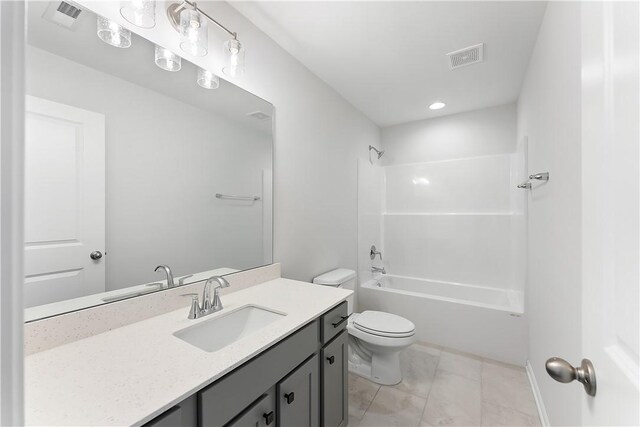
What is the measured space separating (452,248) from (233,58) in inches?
117

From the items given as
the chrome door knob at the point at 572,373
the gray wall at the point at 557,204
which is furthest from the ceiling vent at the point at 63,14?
the gray wall at the point at 557,204

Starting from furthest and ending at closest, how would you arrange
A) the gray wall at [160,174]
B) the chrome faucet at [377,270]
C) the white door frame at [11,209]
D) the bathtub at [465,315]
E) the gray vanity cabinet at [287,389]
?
1. the chrome faucet at [377,270]
2. the bathtub at [465,315]
3. the gray wall at [160,174]
4. the gray vanity cabinet at [287,389]
5. the white door frame at [11,209]

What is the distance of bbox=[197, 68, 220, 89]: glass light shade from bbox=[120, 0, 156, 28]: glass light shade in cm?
28

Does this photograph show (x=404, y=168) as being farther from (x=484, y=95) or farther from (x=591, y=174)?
(x=591, y=174)

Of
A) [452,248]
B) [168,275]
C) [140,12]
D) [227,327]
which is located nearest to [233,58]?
[140,12]

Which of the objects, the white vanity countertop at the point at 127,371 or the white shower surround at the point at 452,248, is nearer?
the white vanity countertop at the point at 127,371

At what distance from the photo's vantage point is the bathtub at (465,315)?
7.55 feet

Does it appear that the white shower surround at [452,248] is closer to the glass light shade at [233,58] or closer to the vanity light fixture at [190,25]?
the glass light shade at [233,58]

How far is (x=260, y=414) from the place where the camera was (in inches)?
37.1

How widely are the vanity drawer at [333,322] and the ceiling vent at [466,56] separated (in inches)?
77.6

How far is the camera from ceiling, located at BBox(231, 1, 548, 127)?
1.59 m

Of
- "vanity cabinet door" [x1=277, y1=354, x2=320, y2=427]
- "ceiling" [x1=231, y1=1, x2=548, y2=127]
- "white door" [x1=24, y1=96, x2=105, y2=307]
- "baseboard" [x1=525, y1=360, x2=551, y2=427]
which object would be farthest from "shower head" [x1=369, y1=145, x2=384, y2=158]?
"white door" [x1=24, y1=96, x2=105, y2=307]

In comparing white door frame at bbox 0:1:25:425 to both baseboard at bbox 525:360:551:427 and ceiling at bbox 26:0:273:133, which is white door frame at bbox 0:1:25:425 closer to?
ceiling at bbox 26:0:273:133

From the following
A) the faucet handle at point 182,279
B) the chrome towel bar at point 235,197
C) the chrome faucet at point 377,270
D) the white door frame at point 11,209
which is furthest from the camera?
the chrome faucet at point 377,270
